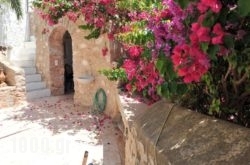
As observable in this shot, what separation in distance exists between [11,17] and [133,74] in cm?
1384

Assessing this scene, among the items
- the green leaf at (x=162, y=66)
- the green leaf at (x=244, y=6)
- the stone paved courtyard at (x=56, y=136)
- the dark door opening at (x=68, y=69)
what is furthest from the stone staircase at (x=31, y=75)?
the green leaf at (x=244, y=6)

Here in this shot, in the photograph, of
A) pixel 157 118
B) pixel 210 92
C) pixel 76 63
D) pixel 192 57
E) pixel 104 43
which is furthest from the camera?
pixel 76 63

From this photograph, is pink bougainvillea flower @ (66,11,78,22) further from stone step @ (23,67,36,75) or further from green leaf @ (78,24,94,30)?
stone step @ (23,67,36,75)

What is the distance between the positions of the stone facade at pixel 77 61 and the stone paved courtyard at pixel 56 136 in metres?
0.50

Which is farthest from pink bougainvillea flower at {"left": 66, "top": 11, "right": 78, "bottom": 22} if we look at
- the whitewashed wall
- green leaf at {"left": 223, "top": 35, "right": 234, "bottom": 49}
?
the whitewashed wall

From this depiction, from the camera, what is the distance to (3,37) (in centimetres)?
1688

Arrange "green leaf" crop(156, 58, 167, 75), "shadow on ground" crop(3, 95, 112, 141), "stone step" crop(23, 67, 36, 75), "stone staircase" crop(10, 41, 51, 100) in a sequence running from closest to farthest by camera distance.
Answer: "green leaf" crop(156, 58, 167, 75), "shadow on ground" crop(3, 95, 112, 141), "stone staircase" crop(10, 41, 51, 100), "stone step" crop(23, 67, 36, 75)

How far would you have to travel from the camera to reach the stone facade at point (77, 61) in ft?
31.0

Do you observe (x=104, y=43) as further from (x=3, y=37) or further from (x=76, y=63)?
(x=3, y=37)

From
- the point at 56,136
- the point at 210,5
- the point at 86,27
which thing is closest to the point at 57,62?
the point at 86,27

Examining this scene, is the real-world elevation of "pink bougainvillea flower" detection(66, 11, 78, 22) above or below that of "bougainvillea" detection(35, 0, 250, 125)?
above

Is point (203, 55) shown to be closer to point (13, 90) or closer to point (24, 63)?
point (13, 90)

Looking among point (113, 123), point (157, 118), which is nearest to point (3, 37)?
point (113, 123)

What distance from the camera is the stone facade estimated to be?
9.45m
